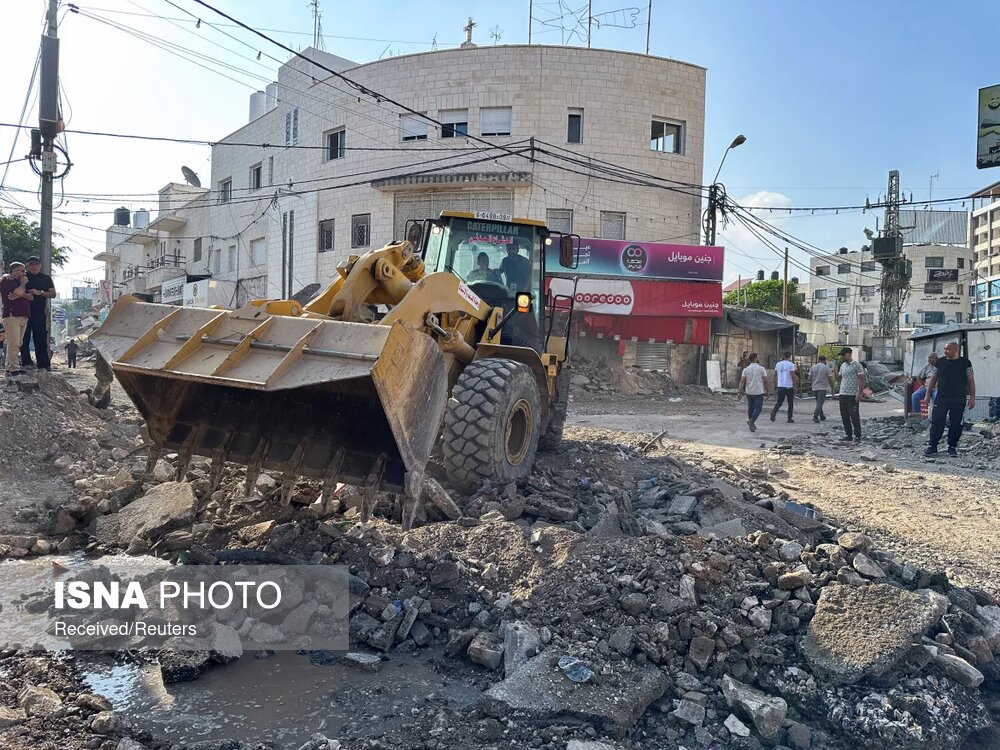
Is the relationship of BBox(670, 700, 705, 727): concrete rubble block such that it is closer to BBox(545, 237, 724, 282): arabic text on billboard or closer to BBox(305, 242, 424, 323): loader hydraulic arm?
BBox(305, 242, 424, 323): loader hydraulic arm

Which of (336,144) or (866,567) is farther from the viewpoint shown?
(336,144)

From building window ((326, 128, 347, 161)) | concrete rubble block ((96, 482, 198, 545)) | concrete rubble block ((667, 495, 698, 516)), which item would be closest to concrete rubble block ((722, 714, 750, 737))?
concrete rubble block ((667, 495, 698, 516))

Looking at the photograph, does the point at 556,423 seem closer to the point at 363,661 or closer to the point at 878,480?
the point at 878,480

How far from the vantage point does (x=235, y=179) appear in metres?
30.4

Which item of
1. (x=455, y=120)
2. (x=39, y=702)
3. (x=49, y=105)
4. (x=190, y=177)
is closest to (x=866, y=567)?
(x=39, y=702)

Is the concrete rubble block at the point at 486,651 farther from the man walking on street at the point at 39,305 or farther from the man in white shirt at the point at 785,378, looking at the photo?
the man in white shirt at the point at 785,378

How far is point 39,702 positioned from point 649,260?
20507 millimetres

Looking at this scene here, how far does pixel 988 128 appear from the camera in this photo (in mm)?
18250

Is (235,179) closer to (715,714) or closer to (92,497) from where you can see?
(92,497)

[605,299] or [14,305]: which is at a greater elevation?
[605,299]

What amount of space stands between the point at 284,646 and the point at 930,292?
208 feet

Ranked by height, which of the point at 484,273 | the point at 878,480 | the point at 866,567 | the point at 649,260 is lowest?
the point at 878,480

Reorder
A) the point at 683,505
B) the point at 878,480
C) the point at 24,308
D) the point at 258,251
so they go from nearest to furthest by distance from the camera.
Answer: the point at 683,505, the point at 878,480, the point at 24,308, the point at 258,251

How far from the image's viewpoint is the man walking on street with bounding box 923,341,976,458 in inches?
397
